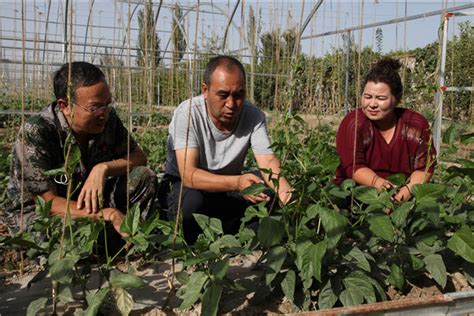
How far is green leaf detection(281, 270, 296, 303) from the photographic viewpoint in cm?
152

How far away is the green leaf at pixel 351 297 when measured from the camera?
1.51 metres

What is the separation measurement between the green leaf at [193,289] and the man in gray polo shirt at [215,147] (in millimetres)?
681

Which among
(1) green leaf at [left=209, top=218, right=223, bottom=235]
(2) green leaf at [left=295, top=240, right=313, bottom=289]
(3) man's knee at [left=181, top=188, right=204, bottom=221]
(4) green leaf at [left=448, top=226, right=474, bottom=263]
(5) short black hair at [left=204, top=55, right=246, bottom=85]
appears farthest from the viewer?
(3) man's knee at [left=181, top=188, right=204, bottom=221]

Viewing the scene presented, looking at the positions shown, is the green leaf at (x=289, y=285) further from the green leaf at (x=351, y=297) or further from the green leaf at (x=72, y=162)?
the green leaf at (x=72, y=162)

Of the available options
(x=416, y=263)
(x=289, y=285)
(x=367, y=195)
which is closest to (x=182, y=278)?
(x=289, y=285)

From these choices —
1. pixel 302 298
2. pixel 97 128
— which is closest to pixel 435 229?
pixel 302 298

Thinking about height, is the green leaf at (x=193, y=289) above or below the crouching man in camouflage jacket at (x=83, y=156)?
below

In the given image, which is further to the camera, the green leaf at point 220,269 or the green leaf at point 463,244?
the green leaf at point 463,244

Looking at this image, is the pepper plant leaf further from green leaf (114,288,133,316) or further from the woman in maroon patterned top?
the woman in maroon patterned top

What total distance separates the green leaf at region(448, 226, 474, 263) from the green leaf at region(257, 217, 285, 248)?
23.1 inches

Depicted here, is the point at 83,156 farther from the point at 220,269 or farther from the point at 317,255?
the point at 317,255

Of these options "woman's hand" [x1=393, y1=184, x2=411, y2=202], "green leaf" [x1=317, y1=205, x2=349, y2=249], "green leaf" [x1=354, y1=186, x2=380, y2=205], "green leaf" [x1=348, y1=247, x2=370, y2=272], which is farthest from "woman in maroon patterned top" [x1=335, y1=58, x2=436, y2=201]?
"green leaf" [x1=317, y1=205, x2=349, y2=249]

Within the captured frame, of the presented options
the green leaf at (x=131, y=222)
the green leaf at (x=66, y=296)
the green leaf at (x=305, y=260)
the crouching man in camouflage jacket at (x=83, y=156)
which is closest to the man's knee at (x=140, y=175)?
the crouching man in camouflage jacket at (x=83, y=156)

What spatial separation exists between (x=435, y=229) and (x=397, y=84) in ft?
3.19
